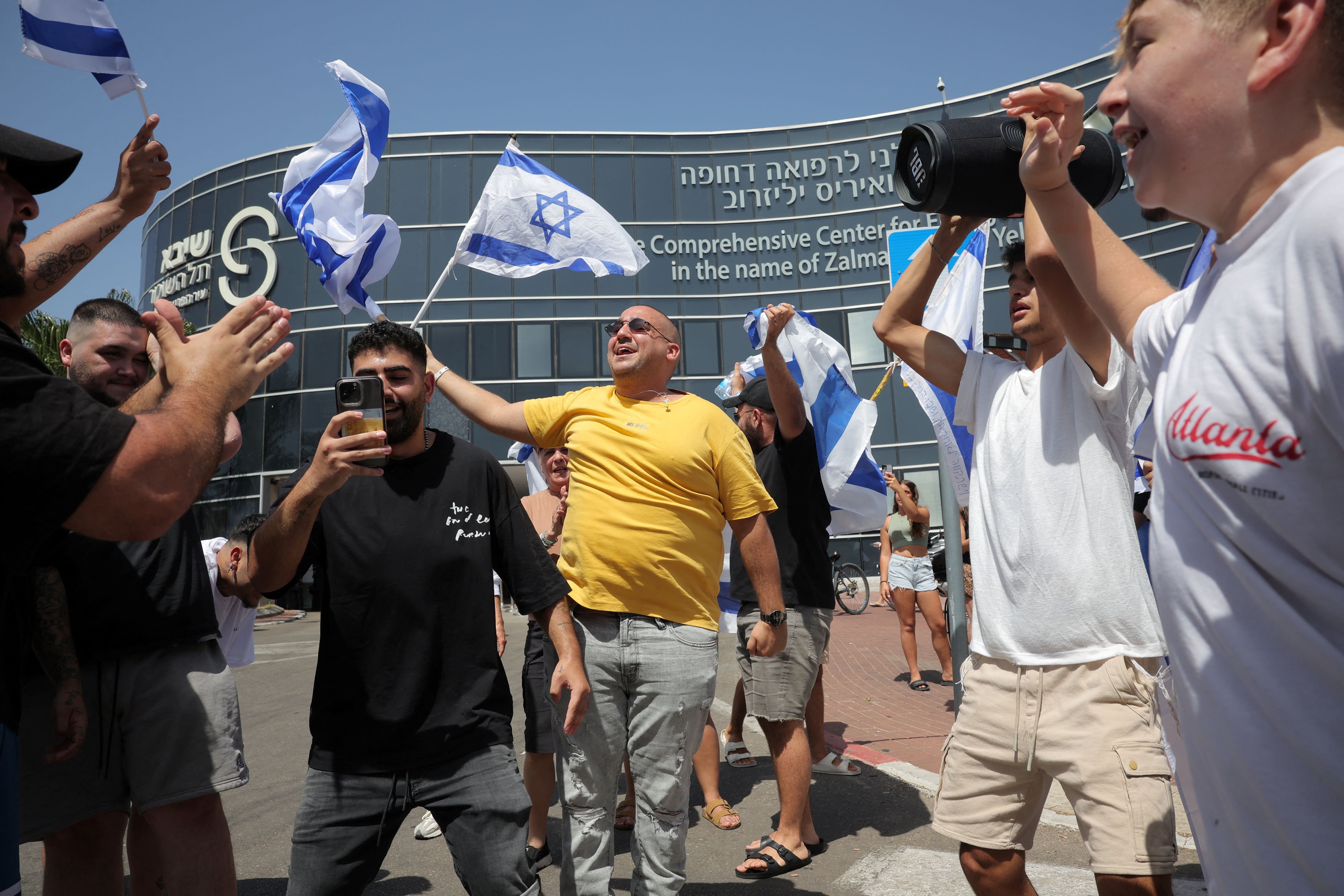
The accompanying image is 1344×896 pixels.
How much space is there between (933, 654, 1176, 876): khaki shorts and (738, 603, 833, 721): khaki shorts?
57.4 inches

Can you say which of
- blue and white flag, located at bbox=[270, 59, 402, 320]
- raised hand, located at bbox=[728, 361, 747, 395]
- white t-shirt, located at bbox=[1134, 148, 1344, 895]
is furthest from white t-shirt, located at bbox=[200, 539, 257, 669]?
raised hand, located at bbox=[728, 361, 747, 395]

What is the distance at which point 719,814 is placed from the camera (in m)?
4.75

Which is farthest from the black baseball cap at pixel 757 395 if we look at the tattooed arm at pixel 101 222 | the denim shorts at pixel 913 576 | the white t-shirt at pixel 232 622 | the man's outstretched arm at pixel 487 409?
the denim shorts at pixel 913 576

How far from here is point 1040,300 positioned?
2781 mm

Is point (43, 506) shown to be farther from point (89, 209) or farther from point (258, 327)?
point (89, 209)

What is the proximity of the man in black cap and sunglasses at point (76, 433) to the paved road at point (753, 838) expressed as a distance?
99.2 inches

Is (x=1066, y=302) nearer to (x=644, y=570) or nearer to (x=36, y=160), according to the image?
(x=644, y=570)

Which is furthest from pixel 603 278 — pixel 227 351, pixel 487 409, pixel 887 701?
pixel 227 351

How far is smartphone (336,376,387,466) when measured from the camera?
2.62 m

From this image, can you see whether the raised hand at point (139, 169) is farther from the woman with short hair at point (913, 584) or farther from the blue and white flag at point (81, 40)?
the woman with short hair at point (913, 584)

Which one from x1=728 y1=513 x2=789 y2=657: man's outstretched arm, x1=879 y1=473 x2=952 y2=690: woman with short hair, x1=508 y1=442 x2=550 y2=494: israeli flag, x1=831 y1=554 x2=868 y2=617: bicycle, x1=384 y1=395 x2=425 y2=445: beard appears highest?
x1=384 y1=395 x2=425 y2=445: beard

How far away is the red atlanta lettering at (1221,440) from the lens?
3.64 feet

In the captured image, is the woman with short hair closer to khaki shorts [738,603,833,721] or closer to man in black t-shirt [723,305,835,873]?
man in black t-shirt [723,305,835,873]

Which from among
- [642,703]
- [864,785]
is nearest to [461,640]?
[642,703]
